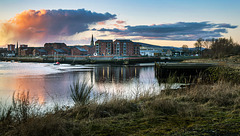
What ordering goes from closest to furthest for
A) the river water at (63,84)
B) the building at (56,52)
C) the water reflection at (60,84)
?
1. the river water at (63,84)
2. the water reflection at (60,84)
3. the building at (56,52)

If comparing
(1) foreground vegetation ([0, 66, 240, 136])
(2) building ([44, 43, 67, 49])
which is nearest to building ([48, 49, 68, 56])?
(2) building ([44, 43, 67, 49])

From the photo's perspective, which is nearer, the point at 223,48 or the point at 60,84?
the point at 60,84

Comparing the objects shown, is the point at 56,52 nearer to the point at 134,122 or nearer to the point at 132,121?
the point at 132,121

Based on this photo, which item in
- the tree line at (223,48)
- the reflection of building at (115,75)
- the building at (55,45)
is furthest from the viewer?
the building at (55,45)

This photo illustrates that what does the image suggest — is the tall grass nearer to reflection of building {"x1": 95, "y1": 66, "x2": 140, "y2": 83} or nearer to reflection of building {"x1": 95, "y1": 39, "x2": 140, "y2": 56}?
reflection of building {"x1": 95, "y1": 66, "x2": 140, "y2": 83}

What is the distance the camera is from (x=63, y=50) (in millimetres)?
155250

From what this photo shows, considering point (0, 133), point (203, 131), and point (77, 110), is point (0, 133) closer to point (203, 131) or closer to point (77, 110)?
point (77, 110)

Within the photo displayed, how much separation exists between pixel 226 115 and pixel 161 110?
6.59 ft

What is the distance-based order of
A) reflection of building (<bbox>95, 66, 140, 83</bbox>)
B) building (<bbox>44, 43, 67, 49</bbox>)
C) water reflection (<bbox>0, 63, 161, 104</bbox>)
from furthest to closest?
building (<bbox>44, 43, 67, 49</bbox>), reflection of building (<bbox>95, 66, 140, 83</bbox>), water reflection (<bbox>0, 63, 161, 104</bbox>)

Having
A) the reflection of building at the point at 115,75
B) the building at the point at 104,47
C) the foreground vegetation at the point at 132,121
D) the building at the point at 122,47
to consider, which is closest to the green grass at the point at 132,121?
the foreground vegetation at the point at 132,121

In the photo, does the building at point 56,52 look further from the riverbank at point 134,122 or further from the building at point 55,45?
the riverbank at point 134,122

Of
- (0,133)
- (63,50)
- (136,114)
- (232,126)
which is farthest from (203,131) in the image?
(63,50)

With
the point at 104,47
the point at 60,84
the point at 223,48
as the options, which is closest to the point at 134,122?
the point at 60,84

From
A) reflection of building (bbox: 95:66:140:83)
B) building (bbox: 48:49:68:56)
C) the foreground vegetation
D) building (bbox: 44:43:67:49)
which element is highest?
building (bbox: 44:43:67:49)
